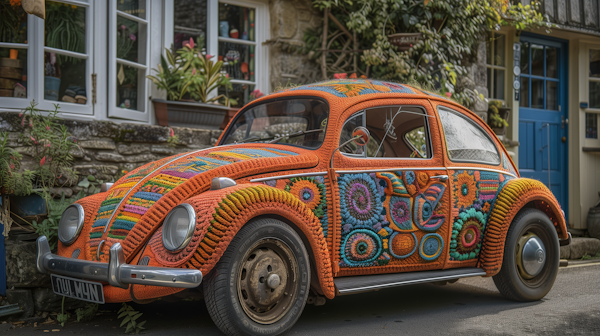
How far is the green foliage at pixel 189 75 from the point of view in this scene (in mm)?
6207

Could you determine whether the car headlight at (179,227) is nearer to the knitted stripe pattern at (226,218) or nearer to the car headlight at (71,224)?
the knitted stripe pattern at (226,218)

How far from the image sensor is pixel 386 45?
7375mm

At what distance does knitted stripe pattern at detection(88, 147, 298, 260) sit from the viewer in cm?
329

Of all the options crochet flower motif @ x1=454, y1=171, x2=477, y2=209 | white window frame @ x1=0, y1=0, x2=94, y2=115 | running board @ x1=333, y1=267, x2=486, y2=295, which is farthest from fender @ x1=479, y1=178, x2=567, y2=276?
white window frame @ x1=0, y1=0, x2=94, y2=115

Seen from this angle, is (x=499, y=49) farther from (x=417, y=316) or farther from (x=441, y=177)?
(x=417, y=316)

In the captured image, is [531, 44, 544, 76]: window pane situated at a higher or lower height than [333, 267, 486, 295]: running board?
higher

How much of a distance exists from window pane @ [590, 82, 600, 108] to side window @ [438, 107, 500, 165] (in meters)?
6.31

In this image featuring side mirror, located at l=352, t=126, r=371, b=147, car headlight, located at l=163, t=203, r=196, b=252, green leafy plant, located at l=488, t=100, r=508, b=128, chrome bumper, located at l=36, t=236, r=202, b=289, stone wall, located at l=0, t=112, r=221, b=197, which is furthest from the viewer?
green leafy plant, located at l=488, t=100, r=508, b=128

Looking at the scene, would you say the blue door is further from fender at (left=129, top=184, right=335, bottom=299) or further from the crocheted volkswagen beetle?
fender at (left=129, top=184, right=335, bottom=299)

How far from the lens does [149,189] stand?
3.46 meters

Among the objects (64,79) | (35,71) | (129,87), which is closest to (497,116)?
(129,87)

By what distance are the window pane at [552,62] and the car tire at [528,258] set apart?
19.3 feet

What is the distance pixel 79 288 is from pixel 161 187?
2.38ft

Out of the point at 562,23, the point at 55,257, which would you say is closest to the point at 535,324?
the point at 55,257
